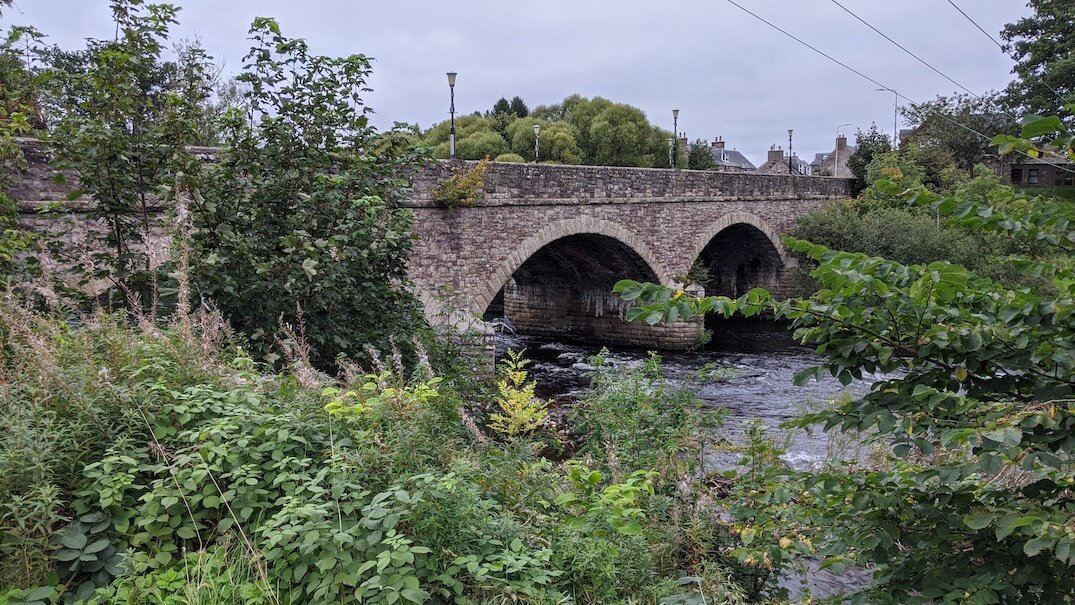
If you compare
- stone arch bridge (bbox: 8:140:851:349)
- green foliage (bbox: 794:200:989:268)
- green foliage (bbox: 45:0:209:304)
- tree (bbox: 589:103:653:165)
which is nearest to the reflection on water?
stone arch bridge (bbox: 8:140:851:349)

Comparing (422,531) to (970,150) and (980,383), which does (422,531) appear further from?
(970,150)

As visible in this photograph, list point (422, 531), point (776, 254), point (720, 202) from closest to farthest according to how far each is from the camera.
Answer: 1. point (422, 531)
2. point (720, 202)
3. point (776, 254)

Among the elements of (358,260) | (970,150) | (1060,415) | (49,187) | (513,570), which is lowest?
(513,570)

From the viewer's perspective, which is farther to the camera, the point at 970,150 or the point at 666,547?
the point at 970,150

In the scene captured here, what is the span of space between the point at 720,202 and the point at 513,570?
63.4 ft

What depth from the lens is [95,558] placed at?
2.43 meters

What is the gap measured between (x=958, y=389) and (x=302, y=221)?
13.8 feet

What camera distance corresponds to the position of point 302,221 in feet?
16.9

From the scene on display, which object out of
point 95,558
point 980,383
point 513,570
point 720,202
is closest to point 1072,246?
point 980,383

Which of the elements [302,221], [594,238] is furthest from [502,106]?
[302,221]

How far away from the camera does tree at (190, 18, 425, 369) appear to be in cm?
484

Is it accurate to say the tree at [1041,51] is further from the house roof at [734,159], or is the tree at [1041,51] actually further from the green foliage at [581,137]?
the house roof at [734,159]

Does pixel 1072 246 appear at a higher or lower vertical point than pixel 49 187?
lower

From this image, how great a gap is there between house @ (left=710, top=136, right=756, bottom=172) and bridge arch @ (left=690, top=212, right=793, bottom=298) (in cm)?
3101
